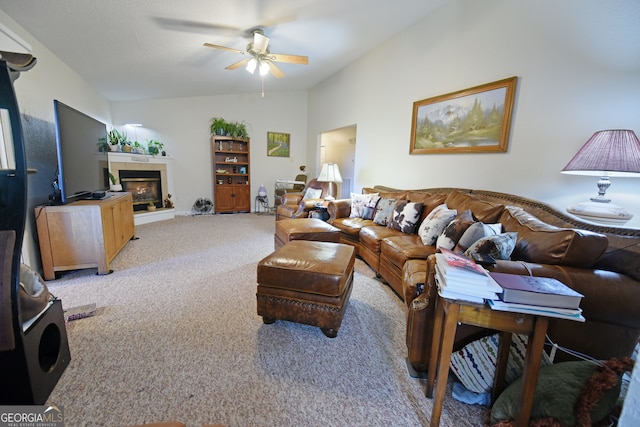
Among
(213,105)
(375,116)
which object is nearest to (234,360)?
(375,116)

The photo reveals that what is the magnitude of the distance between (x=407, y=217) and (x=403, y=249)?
0.70m

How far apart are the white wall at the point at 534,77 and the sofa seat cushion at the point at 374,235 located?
93 cm

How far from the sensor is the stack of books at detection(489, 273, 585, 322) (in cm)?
86

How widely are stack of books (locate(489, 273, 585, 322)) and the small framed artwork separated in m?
6.30

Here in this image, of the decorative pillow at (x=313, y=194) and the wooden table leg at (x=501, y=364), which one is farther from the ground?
the decorative pillow at (x=313, y=194)

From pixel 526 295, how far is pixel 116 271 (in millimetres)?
3410

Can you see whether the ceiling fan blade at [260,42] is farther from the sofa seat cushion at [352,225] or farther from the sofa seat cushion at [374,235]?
the sofa seat cushion at [374,235]

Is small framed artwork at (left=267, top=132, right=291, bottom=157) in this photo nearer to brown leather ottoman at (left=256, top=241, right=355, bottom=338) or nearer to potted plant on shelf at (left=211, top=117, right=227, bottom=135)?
potted plant on shelf at (left=211, top=117, right=227, bottom=135)

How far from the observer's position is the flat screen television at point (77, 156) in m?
2.35

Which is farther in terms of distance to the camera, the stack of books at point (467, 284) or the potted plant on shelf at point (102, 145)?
the potted plant on shelf at point (102, 145)

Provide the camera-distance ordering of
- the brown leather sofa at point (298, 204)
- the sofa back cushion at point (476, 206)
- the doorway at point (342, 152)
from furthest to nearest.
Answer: the doorway at point (342, 152) < the brown leather sofa at point (298, 204) < the sofa back cushion at point (476, 206)

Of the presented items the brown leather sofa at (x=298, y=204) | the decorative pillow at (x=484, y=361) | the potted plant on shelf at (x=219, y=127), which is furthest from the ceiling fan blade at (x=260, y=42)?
the decorative pillow at (x=484, y=361)

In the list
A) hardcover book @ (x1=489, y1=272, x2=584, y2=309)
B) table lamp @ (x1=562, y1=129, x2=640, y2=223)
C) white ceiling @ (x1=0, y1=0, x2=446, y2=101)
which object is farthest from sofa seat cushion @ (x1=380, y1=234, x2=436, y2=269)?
white ceiling @ (x1=0, y1=0, x2=446, y2=101)

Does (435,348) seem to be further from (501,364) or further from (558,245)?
(558,245)
